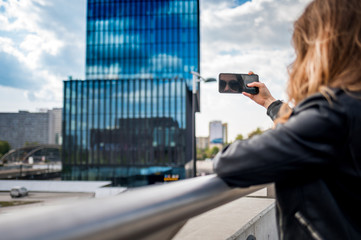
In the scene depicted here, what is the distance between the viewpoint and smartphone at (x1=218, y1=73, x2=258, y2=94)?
187cm

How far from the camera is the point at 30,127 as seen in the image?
147750 mm

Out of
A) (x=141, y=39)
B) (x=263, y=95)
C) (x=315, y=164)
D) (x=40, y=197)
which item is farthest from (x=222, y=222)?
(x=141, y=39)

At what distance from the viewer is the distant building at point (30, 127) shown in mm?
123700

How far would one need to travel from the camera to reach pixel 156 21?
152 ft

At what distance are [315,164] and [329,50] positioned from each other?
0.43 meters

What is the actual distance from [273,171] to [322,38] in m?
0.54

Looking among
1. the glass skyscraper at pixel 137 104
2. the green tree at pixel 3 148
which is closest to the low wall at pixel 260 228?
the glass skyscraper at pixel 137 104

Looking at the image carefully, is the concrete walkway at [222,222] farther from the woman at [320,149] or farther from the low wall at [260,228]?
the woman at [320,149]

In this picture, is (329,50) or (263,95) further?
(263,95)

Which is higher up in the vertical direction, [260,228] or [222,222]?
[222,222]

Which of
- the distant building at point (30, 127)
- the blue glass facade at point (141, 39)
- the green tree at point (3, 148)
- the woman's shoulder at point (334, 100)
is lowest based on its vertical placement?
the green tree at point (3, 148)

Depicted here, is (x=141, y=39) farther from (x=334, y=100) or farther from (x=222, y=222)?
(x=334, y=100)

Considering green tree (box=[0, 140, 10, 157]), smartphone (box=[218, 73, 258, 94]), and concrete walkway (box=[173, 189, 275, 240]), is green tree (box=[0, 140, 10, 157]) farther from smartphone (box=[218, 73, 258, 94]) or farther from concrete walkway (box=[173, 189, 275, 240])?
smartphone (box=[218, 73, 258, 94])

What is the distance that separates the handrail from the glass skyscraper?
1330 inches
